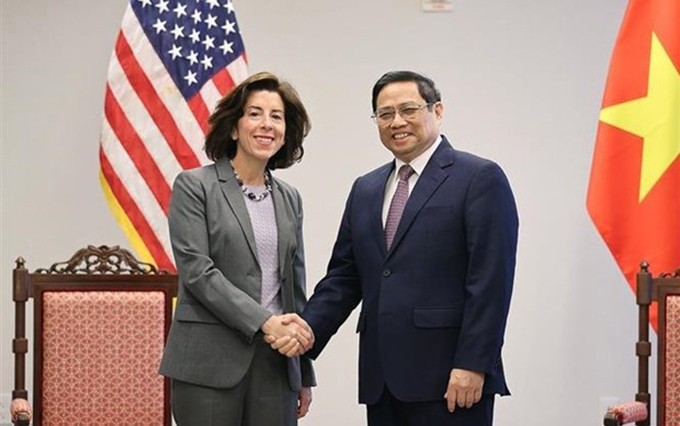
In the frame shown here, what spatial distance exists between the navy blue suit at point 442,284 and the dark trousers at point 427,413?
3 cm

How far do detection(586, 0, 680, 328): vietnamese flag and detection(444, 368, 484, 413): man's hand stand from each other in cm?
141

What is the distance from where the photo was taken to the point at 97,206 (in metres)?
4.33

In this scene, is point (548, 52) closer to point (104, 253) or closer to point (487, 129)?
point (487, 129)

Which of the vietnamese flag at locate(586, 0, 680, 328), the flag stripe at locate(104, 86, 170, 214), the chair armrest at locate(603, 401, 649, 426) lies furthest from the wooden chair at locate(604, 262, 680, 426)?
the flag stripe at locate(104, 86, 170, 214)

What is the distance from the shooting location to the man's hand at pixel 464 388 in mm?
2408

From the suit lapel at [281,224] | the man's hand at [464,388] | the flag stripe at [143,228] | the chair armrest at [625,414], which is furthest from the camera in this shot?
the flag stripe at [143,228]

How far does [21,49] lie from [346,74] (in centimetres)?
146

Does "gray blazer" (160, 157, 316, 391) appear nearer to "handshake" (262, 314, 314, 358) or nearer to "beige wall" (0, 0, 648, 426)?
"handshake" (262, 314, 314, 358)

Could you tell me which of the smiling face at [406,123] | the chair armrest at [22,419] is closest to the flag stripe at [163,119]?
the chair armrest at [22,419]

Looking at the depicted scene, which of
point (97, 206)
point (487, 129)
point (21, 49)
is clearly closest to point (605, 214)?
point (487, 129)

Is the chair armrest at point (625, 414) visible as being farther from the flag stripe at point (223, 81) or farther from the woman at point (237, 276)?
the flag stripe at point (223, 81)

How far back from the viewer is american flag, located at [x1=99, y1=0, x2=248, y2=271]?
3.78 metres

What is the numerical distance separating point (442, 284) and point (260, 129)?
0.66 meters

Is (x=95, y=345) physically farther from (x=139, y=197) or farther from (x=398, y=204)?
(x=398, y=204)
